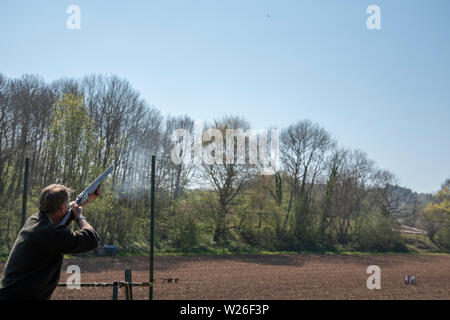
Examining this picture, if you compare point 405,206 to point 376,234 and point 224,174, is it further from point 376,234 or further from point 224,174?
point 224,174

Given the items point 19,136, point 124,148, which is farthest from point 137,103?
point 19,136

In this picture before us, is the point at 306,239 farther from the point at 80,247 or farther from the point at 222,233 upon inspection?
the point at 80,247

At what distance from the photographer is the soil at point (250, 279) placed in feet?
45.1

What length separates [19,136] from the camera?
1072 inches

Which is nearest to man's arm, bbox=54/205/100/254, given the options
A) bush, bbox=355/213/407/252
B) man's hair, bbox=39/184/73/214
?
man's hair, bbox=39/184/73/214

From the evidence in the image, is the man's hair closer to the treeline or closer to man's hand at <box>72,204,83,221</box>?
man's hand at <box>72,204,83,221</box>

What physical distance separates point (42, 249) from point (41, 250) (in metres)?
0.01

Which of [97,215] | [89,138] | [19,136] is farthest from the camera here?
[19,136]

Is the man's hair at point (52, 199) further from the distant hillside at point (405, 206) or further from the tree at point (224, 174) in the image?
the distant hillside at point (405, 206)

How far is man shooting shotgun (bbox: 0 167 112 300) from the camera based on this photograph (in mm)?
2930

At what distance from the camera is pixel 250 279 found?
17734 mm

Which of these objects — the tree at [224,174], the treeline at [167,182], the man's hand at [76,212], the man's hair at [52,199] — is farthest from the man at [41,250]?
the tree at [224,174]

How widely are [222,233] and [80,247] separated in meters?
29.3
